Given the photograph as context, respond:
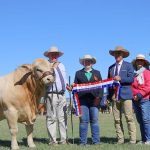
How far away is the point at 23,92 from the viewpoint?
439 inches

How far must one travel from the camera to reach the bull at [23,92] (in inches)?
430

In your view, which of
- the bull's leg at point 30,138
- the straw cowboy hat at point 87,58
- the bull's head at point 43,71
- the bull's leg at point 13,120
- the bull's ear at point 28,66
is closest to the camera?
the bull's head at point 43,71

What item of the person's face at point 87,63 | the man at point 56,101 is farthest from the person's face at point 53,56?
the person's face at point 87,63

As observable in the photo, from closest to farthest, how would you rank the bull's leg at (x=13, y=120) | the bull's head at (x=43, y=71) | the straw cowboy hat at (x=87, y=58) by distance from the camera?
the bull's head at (x=43, y=71) < the bull's leg at (x=13, y=120) < the straw cowboy hat at (x=87, y=58)

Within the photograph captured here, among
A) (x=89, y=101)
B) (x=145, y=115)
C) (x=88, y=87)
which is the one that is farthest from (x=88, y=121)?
(x=145, y=115)

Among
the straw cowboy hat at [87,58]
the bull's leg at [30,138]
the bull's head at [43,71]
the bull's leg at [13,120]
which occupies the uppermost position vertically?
the straw cowboy hat at [87,58]

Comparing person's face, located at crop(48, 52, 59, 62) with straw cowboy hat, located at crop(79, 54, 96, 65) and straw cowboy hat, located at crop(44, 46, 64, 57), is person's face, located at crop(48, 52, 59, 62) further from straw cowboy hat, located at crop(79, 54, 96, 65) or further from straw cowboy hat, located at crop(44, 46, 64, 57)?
straw cowboy hat, located at crop(79, 54, 96, 65)

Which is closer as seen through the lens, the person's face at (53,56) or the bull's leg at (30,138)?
the bull's leg at (30,138)

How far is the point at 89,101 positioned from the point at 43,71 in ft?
5.72

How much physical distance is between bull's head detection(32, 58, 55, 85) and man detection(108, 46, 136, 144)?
191 cm

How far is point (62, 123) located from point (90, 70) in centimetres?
167

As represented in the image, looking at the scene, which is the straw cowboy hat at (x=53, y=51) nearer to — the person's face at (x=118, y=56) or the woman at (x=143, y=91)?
the person's face at (x=118, y=56)

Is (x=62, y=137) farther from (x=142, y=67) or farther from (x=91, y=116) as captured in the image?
(x=142, y=67)

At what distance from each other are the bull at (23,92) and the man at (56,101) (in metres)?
0.56
